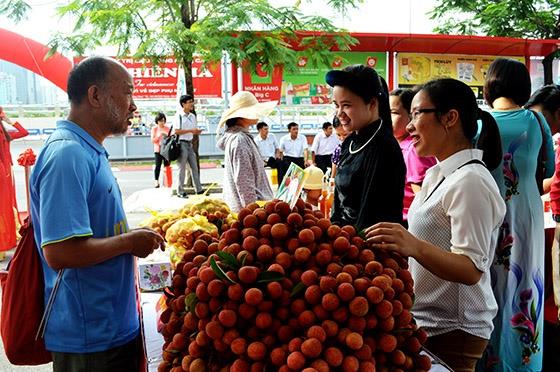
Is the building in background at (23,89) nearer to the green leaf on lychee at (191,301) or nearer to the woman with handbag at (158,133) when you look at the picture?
the woman with handbag at (158,133)

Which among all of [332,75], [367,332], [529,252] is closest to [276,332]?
[367,332]

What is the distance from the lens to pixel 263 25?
836 cm

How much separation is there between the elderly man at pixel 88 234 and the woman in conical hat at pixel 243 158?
77.3 inches

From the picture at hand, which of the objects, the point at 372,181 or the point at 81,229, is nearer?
the point at 81,229

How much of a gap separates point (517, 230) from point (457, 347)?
123 cm

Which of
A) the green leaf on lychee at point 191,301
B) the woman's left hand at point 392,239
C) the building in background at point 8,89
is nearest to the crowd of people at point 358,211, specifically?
the woman's left hand at point 392,239

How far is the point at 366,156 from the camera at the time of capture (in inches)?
83.4

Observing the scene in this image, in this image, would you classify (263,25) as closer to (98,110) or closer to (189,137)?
(189,137)

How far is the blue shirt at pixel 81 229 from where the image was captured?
1.52 m

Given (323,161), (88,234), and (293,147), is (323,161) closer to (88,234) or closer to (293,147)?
(293,147)

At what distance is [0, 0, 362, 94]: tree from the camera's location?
785 cm

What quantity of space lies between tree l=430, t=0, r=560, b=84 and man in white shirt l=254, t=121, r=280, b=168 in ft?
20.0

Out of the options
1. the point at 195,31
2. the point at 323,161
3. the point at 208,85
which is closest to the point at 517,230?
the point at 195,31

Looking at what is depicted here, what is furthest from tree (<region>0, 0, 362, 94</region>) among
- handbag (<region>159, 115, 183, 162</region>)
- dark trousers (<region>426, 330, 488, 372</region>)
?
dark trousers (<region>426, 330, 488, 372</region>)
